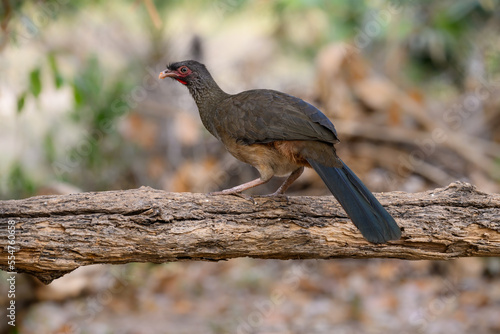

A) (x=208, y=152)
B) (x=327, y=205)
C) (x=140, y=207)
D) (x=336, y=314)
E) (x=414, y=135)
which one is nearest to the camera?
(x=140, y=207)

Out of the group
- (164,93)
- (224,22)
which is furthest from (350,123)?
(224,22)

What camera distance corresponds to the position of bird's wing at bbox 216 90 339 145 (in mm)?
2879

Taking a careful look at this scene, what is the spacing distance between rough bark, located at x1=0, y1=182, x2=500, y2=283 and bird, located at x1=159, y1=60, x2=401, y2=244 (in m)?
0.18

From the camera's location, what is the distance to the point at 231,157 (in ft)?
24.8

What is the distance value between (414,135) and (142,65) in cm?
398

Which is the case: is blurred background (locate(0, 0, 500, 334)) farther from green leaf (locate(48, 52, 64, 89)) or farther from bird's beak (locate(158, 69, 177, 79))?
bird's beak (locate(158, 69, 177, 79))

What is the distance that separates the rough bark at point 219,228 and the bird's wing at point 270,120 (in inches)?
13.3

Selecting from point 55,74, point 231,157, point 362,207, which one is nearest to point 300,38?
point 231,157

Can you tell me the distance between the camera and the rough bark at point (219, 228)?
2.53 m

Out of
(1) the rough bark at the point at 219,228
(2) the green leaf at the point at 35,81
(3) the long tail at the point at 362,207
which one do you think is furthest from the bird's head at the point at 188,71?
(2) the green leaf at the point at 35,81

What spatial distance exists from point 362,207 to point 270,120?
0.72 m

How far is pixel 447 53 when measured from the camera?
30.3ft

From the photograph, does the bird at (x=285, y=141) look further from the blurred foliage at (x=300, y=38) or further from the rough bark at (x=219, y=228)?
the blurred foliage at (x=300, y=38)

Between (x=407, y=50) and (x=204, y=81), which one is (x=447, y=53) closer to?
(x=407, y=50)
